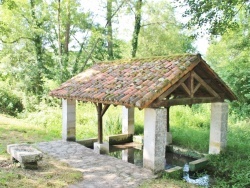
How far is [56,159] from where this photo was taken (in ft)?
26.3

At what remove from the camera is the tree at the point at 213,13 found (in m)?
9.27

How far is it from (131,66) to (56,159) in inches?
164

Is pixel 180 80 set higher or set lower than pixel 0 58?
lower

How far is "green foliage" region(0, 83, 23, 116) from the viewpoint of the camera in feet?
61.4

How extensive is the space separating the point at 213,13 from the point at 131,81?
4.68m

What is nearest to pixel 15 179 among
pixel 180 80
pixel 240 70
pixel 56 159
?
pixel 56 159

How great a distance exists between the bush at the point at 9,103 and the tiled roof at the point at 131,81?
10183mm

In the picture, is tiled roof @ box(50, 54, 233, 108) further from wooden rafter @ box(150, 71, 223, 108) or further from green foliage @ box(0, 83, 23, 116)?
green foliage @ box(0, 83, 23, 116)

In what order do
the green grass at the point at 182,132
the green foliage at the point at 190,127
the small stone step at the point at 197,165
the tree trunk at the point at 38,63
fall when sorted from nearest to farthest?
the green grass at the point at 182,132
the small stone step at the point at 197,165
the green foliage at the point at 190,127
the tree trunk at the point at 38,63

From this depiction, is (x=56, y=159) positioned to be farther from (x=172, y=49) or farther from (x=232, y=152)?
(x=172, y=49)

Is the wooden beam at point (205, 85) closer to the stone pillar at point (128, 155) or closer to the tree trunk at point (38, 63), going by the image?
the stone pillar at point (128, 155)

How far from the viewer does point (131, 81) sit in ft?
26.5

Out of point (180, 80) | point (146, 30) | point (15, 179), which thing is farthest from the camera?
point (146, 30)

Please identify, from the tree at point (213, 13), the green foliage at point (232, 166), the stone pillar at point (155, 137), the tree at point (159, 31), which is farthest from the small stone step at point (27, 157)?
the tree at point (159, 31)
